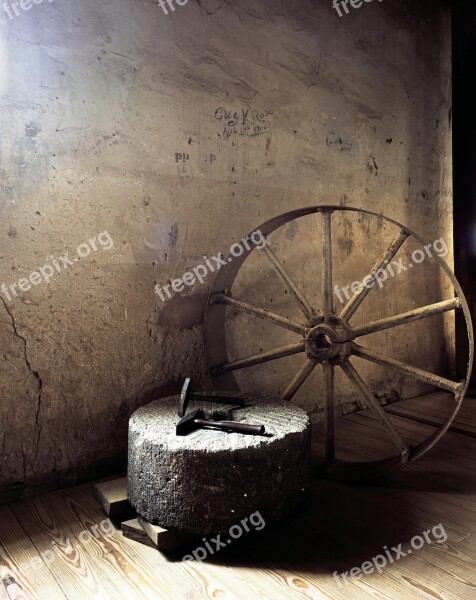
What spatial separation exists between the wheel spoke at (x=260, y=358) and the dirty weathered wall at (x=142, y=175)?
0.16 m

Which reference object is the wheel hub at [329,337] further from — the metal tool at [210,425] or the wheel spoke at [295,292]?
the metal tool at [210,425]

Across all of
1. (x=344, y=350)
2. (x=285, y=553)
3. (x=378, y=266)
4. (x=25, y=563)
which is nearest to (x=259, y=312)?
(x=344, y=350)

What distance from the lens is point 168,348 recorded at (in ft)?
10.4

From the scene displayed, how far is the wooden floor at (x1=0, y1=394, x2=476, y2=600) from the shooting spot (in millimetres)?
1888

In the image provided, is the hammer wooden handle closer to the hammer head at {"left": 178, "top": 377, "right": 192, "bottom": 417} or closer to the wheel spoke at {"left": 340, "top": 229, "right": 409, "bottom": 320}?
the hammer head at {"left": 178, "top": 377, "right": 192, "bottom": 417}

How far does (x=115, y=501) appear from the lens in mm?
2387

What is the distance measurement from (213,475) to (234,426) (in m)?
0.24

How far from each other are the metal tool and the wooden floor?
466mm

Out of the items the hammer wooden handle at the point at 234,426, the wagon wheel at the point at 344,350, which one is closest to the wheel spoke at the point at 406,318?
the wagon wheel at the point at 344,350

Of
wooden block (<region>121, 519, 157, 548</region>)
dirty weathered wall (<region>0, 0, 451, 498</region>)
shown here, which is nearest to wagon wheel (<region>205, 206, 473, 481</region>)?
dirty weathered wall (<region>0, 0, 451, 498</region>)

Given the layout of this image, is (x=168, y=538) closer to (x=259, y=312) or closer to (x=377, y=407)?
(x=377, y=407)

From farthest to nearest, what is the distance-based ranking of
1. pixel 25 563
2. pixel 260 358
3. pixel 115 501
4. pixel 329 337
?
pixel 260 358 < pixel 329 337 < pixel 115 501 < pixel 25 563

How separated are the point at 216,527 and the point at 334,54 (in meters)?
3.48

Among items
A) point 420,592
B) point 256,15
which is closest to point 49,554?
point 420,592
